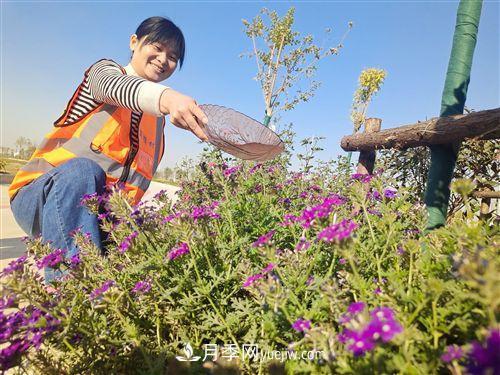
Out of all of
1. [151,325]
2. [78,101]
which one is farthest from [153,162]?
[151,325]

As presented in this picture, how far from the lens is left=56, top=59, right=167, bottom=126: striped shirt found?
194 cm

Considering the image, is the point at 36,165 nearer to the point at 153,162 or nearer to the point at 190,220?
the point at 153,162

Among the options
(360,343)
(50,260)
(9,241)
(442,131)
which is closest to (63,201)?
(50,260)

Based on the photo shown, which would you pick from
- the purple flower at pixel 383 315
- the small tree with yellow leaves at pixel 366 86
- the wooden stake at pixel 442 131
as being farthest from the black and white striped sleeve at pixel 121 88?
the small tree with yellow leaves at pixel 366 86

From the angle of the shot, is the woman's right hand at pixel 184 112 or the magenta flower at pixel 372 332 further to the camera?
the woman's right hand at pixel 184 112

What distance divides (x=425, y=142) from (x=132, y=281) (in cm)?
254

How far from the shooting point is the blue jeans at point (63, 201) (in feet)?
8.18

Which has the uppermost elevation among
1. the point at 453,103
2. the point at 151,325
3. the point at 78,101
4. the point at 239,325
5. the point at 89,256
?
the point at 453,103

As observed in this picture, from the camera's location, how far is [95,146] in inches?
108

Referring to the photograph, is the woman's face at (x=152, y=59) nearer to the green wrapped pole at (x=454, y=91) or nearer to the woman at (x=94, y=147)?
the woman at (x=94, y=147)

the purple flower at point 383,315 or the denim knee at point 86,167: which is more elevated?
the denim knee at point 86,167

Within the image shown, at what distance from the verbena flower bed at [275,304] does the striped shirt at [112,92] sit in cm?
66

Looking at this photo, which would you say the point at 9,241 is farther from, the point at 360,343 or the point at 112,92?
the point at 360,343

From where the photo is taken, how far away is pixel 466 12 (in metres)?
2.55
